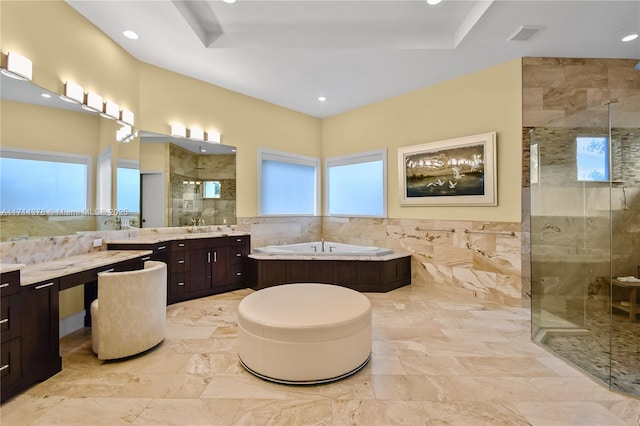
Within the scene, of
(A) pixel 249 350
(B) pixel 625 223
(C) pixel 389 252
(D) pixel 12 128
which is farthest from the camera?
(C) pixel 389 252

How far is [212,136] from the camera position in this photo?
4633 mm

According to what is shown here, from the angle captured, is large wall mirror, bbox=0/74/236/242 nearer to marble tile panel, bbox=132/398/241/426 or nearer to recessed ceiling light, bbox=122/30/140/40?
recessed ceiling light, bbox=122/30/140/40

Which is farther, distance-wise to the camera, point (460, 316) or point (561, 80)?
point (561, 80)

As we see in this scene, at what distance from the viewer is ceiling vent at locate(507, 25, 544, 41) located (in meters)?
3.06

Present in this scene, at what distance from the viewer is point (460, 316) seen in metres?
3.34

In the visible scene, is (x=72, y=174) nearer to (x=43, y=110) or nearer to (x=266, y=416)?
(x=43, y=110)

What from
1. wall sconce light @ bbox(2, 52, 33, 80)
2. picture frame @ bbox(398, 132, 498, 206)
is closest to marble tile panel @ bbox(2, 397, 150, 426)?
wall sconce light @ bbox(2, 52, 33, 80)

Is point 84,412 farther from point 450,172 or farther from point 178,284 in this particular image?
point 450,172

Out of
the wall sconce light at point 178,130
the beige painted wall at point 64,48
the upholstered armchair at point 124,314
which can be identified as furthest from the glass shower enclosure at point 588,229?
the beige painted wall at point 64,48

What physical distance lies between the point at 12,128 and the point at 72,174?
59 centimetres

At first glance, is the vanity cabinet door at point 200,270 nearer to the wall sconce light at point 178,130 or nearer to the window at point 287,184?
the window at point 287,184

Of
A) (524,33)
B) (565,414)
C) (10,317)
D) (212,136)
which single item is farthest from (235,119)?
(565,414)

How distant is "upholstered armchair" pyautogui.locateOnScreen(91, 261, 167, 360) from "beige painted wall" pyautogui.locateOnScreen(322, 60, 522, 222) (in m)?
3.88

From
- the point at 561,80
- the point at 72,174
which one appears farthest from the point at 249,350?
the point at 561,80
